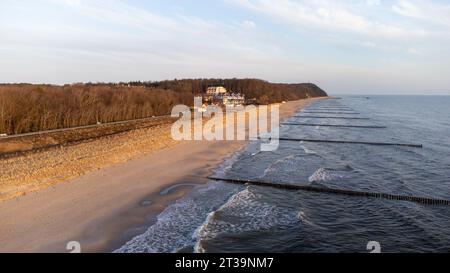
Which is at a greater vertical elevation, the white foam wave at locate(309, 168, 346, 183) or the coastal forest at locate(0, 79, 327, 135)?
the coastal forest at locate(0, 79, 327, 135)

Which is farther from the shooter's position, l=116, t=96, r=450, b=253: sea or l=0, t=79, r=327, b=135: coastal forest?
l=0, t=79, r=327, b=135: coastal forest

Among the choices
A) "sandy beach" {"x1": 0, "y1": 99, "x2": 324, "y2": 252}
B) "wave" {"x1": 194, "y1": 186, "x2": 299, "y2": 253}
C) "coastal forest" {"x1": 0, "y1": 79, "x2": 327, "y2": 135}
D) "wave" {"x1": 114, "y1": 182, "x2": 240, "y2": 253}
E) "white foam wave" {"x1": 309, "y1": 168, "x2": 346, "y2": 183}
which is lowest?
"wave" {"x1": 194, "y1": 186, "x2": 299, "y2": 253}

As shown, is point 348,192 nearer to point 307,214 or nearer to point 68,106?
point 307,214

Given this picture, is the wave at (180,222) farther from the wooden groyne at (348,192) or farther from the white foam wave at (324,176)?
the white foam wave at (324,176)

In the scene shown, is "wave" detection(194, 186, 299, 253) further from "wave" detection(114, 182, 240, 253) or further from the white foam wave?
the white foam wave

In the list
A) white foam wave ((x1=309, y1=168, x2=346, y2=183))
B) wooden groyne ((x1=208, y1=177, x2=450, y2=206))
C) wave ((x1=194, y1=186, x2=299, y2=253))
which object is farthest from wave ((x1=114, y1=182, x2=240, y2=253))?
white foam wave ((x1=309, y1=168, x2=346, y2=183))

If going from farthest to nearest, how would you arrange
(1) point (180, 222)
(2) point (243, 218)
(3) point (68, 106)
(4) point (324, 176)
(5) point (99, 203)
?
(3) point (68, 106) < (4) point (324, 176) < (5) point (99, 203) < (2) point (243, 218) < (1) point (180, 222)

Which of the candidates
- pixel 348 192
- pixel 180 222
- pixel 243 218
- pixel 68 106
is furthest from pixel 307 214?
pixel 68 106

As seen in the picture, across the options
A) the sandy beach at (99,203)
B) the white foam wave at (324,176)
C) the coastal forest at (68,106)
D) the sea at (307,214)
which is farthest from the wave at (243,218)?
→ the coastal forest at (68,106)
